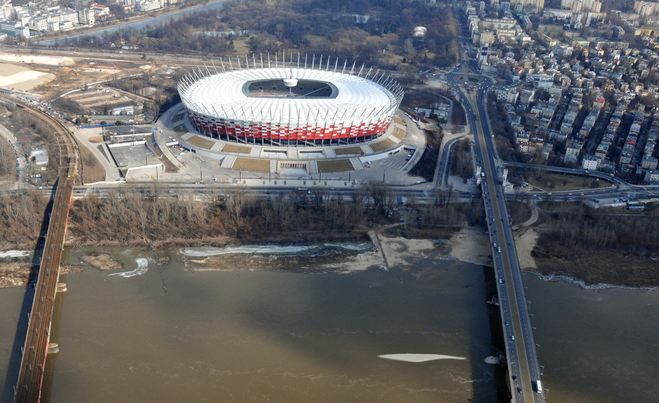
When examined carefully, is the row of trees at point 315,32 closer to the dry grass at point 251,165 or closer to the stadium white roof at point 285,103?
the stadium white roof at point 285,103

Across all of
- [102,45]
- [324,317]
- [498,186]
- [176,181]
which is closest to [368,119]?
[498,186]

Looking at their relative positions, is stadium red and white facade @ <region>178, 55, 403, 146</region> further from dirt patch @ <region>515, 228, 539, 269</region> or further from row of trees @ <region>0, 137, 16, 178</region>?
dirt patch @ <region>515, 228, 539, 269</region>

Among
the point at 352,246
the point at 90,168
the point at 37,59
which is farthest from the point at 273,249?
the point at 37,59

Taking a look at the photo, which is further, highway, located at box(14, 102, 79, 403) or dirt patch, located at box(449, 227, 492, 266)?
dirt patch, located at box(449, 227, 492, 266)

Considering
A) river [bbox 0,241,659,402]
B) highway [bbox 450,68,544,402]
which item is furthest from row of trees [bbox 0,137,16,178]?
highway [bbox 450,68,544,402]

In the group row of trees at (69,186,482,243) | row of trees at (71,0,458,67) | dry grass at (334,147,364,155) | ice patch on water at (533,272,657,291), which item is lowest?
ice patch on water at (533,272,657,291)

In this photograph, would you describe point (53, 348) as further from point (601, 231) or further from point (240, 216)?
point (601, 231)

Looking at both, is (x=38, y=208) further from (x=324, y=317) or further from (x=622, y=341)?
(x=622, y=341)
